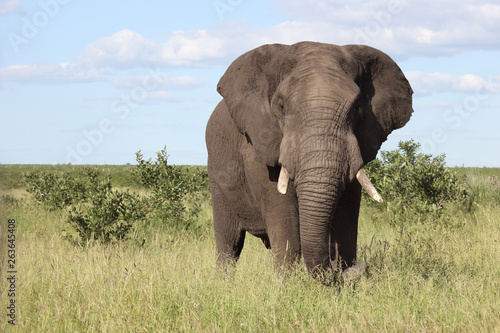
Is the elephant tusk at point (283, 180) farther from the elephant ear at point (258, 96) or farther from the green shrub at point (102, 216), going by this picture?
the green shrub at point (102, 216)

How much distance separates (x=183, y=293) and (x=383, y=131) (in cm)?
262

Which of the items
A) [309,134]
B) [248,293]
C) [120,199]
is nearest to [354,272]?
[248,293]

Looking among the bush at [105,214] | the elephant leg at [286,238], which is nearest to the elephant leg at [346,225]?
the elephant leg at [286,238]

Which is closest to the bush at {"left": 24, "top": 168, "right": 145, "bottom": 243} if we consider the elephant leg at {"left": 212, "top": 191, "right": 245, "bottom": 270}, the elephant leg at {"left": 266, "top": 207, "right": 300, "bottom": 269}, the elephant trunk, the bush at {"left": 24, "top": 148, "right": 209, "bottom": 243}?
the bush at {"left": 24, "top": 148, "right": 209, "bottom": 243}

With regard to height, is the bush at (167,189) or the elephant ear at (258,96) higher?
the elephant ear at (258,96)

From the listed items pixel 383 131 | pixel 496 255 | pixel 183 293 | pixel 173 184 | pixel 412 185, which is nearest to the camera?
pixel 183 293

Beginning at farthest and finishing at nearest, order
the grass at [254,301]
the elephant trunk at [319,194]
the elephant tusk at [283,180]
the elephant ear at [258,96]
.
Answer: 1. the elephant ear at [258,96]
2. the elephant tusk at [283,180]
3. the elephant trunk at [319,194]
4. the grass at [254,301]

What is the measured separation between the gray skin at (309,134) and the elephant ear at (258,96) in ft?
0.03

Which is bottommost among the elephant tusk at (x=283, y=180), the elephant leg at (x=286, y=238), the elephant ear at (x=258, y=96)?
the elephant leg at (x=286, y=238)

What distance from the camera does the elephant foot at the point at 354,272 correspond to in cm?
586

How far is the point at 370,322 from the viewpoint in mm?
4734

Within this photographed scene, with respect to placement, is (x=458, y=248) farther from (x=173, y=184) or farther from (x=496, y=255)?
(x=173, y=184)

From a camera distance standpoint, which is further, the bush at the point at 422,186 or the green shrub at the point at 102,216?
the bush at the point at 422,186

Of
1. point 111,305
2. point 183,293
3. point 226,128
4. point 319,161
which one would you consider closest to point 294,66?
point 319,161
